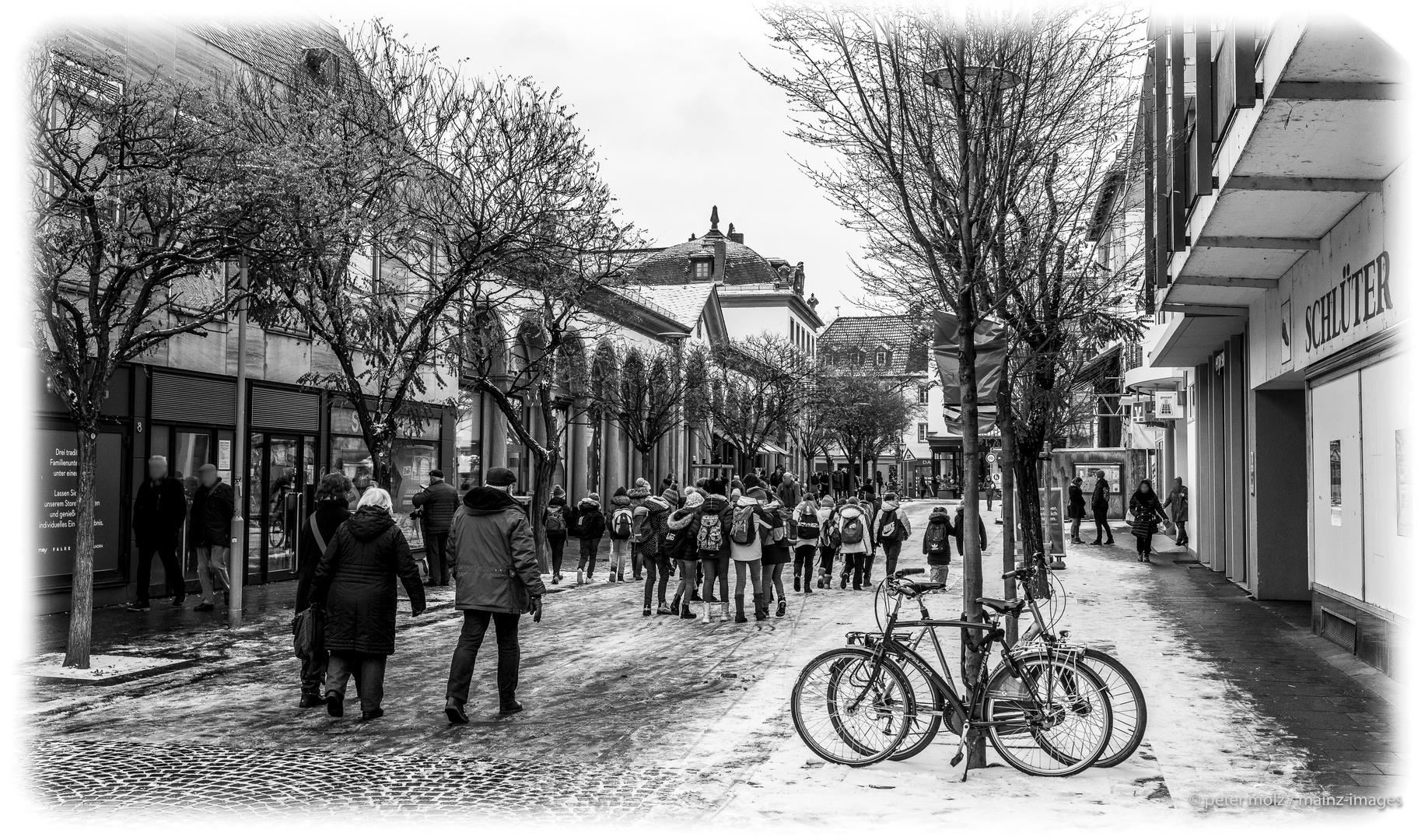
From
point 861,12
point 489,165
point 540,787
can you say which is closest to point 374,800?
point 540,787

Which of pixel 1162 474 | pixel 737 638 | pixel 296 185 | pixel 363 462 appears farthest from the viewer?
pixel 1162 474

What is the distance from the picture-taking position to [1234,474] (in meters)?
19.9

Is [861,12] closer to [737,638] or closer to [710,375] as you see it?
[737,638]

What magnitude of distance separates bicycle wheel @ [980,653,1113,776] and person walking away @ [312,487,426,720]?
4137 millimetres

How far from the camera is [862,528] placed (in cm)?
1941

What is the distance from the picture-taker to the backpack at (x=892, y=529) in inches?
765

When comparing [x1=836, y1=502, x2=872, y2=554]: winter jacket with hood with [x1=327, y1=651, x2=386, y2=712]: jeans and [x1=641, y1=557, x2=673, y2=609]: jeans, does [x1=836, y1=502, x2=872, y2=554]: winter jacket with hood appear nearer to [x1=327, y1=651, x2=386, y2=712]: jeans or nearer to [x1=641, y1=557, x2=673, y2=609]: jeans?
[x1=641, y1=557, x2=673, y2=609]: jeans

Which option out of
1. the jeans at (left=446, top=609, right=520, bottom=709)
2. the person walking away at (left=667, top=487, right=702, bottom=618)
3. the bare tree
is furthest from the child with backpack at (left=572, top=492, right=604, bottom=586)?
the jeans at (left=446, top=609, right=520, bottom=709)

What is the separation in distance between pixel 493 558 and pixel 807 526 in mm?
10270

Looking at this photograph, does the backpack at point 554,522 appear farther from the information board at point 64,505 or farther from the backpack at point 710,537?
the information board at point 64,505

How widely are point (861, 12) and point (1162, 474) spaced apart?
34185 mm

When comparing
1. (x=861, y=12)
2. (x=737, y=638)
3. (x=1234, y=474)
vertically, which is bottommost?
(x=737, y=638)

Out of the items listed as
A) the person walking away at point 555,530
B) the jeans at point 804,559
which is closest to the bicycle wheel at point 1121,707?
the jeans at point 804,559

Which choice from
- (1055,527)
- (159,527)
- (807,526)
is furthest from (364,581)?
(1055,527)
